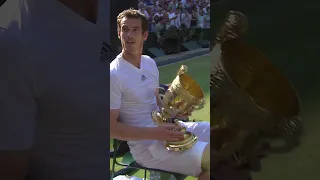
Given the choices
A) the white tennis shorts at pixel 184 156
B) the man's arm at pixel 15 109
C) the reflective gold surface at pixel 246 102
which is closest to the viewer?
the reflective gold surface at pixel 246 102

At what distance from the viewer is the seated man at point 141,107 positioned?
184cm

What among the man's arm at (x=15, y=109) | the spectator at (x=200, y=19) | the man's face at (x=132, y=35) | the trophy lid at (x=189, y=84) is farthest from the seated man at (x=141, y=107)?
the man's arm at (x=15, y=109)

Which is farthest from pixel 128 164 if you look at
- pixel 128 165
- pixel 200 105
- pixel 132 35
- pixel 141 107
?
pixel 132 35

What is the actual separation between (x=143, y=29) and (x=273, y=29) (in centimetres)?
49

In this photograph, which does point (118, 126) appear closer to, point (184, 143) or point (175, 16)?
point (184, 143)

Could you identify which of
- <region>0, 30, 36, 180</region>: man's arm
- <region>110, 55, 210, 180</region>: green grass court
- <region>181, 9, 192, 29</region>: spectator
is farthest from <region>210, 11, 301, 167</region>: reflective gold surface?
<region>0, 30, 36, 180</region>: man's arm

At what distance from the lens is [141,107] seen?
1.87 m

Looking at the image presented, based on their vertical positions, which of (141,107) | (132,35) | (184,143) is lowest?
(184,143)

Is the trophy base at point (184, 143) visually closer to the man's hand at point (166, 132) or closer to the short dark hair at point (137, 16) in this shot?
the man's hand at point (166, 132)

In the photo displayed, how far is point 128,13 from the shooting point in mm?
1854

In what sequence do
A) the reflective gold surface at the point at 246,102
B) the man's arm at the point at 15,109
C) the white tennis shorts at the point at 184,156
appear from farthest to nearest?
1. the man's arm at the point at 15,109
2. the white tennis shorts at the point at 184,156
3. the reflective gold surface at the point at 246,102

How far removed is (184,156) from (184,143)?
50 mm

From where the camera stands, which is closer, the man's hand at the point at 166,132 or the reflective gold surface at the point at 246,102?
the reflective gold surface at the point at 246,102

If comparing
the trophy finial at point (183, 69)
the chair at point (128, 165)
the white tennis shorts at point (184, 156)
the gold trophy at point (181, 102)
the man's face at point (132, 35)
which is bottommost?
the chair at point (128, 165)
